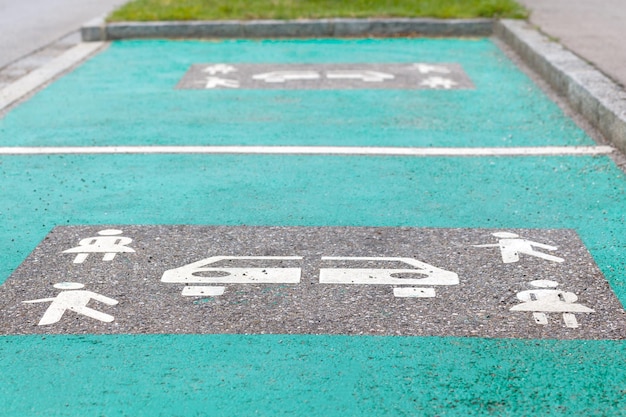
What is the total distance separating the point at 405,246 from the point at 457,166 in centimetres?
173

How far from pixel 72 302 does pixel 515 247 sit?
7.66 feet

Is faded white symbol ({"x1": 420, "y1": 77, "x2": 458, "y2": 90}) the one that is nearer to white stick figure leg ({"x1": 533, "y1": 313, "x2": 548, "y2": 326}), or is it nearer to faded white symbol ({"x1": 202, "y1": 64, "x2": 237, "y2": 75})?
faded white symbol ({"x1": 202, "y1": 64, "x2": 237, "y2": 75})

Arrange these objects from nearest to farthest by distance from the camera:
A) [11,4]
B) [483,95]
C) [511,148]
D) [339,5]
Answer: [511,148] < [483,95] < [339,5] < [11,4]

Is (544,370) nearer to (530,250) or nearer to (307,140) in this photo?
(530,250)

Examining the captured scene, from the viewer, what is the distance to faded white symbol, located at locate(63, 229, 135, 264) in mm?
4875

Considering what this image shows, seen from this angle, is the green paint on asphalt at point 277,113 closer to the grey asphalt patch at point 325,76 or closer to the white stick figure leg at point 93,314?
the grey asphalt patch at point 325,76

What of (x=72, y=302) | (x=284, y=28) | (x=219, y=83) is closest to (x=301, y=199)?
(x=72, y=302)

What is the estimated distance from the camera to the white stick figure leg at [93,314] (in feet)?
13.5

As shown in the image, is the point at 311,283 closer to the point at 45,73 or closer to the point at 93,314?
the point at 93,314

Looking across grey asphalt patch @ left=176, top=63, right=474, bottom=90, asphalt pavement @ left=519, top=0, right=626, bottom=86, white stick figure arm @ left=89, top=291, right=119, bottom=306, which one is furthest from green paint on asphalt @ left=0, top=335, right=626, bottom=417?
grey asphalt patch @ left=176, top=63, right=474, bottom=90

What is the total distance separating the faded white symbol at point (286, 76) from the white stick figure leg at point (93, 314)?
5664 millimetres

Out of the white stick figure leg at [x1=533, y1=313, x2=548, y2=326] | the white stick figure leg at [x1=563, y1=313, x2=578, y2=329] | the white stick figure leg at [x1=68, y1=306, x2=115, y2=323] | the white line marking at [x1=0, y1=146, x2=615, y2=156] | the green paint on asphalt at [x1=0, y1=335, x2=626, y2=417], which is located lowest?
the white line marking at [x1=0, y1=146, x2=615, y2=156]

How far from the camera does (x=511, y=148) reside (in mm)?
6992

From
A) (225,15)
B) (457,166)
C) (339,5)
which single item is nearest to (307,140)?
(457,166)
